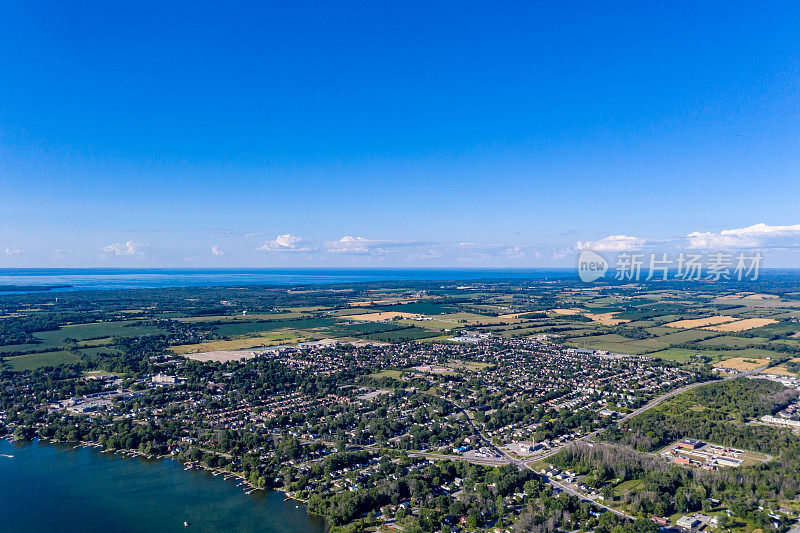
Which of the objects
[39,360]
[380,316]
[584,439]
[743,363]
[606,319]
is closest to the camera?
[584,439]

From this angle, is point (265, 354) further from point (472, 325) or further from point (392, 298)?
point (392, 298)

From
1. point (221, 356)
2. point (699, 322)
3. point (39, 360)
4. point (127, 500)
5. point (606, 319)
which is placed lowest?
point (127, 500)

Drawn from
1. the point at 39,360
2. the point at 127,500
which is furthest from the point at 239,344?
the point at 127,500

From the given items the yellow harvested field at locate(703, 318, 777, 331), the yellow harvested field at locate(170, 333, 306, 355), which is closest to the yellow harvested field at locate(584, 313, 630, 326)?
the yellow harvested field at locate(703, 318, 777, 331)

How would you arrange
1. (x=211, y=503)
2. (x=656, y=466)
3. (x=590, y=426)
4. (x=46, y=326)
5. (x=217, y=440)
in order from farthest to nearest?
1. (x=46, y=326)
2. (x=590, y=426)
3. (x=217, y=440)
4. (x=656, y=466)
5. (x=211, y=503)

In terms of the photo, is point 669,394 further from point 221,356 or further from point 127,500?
point 221,356

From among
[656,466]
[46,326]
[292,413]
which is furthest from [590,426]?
[46,326]

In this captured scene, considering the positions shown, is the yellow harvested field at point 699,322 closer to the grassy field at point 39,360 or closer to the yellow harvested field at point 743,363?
the yellow harvested field at point 743,363
